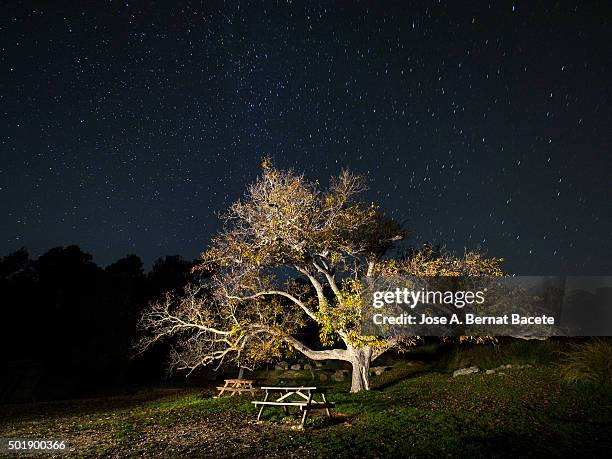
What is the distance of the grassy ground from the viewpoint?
31.6 ft

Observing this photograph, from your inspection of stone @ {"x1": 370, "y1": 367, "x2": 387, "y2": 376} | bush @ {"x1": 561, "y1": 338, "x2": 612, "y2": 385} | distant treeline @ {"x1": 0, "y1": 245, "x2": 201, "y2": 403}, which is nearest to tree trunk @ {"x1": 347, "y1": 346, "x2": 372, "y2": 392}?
bush @ {"x1": 561, "y1": 338, "x2": 612, "y2": 385}

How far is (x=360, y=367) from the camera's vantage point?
60.3ft

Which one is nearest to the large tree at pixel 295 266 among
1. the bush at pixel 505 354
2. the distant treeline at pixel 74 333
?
the bush at pixel 505 354

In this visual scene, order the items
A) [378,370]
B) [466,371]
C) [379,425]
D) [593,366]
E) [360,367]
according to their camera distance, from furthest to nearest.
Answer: [378,370]
[466,371]
[360,367]
[593,366]
[379,425]

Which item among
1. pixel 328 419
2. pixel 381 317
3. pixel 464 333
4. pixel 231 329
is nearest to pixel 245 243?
pixel 231 329

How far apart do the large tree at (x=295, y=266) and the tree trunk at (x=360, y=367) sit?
0.11 ft

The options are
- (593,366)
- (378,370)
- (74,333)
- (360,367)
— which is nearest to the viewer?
(593,366)

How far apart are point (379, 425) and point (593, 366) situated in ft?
24.6

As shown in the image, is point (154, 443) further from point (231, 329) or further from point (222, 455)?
point (231, 329)

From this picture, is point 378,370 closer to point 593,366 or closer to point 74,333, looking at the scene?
point 593,366

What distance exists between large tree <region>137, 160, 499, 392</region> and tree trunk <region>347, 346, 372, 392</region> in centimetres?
3

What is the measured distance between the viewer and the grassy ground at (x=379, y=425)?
9633 millimetres

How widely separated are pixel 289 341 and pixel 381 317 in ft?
10.8

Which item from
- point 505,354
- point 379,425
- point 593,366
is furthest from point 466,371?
point 379,425
